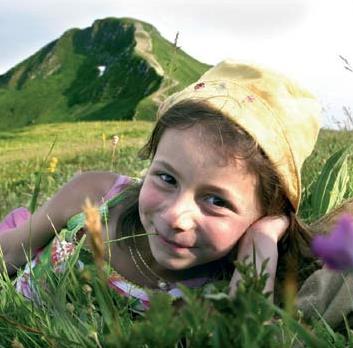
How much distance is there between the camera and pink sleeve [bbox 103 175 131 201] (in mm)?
2963

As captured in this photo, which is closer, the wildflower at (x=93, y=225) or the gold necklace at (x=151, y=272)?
the wildflower at (x=93, y=225)

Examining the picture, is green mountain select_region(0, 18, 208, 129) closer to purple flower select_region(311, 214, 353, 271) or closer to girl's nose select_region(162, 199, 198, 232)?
girl's nose select_region(162, 199, 198, 232)

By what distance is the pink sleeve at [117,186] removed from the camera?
2.96 m

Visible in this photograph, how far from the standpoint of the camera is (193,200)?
6.68 ft

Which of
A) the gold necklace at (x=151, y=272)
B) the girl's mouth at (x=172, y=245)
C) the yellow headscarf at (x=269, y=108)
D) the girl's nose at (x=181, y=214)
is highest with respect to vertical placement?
the yellow headscarf at (x=269, y=108)

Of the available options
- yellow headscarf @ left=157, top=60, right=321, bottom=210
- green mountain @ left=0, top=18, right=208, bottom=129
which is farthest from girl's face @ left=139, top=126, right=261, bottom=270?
green mountain @ left=0, top=18, right=208, bottom=129

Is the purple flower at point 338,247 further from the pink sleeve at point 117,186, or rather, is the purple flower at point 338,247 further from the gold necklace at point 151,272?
the pink sleeve at point 117,186

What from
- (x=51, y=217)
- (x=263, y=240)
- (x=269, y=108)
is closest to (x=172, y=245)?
(x=263, y=240)

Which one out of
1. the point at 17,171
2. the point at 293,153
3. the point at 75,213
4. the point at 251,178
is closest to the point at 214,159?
the point at 251,178

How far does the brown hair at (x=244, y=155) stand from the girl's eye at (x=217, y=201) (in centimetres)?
13

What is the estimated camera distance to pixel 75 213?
9.39 feet

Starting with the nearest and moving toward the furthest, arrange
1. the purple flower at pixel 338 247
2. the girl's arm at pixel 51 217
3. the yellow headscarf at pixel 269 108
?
1. the purple flower at pixel 338 247
2. the yellow headscarf at pixel 269 108
3. the girl's arm at pixel 51 217

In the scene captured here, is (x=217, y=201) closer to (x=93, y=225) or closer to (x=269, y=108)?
(x=269, y=108)

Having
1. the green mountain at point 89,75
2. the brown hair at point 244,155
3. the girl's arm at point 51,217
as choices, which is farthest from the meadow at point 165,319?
the green mountain at point 89,75
